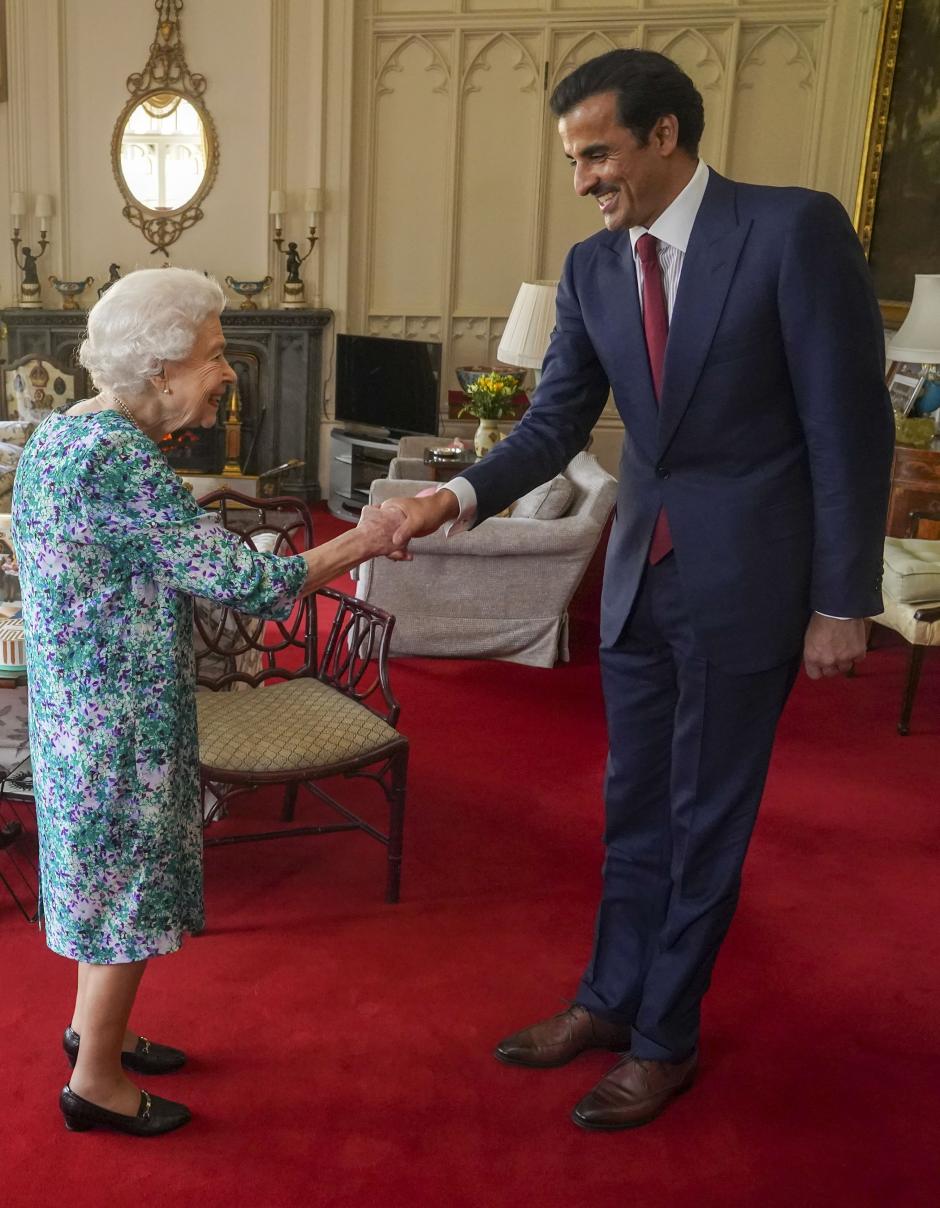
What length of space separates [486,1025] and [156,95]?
735 cm

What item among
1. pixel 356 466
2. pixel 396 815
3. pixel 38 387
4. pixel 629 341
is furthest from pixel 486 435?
pixel 629 341

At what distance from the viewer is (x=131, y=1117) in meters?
2.04

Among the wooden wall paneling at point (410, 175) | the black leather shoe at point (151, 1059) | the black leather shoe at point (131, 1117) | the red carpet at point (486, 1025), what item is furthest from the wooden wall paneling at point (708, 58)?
the black leather shoe at point (131, 1117)

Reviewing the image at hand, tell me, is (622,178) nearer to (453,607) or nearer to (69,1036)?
(69,1036)

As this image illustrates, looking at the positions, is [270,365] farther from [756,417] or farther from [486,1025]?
[756,417]

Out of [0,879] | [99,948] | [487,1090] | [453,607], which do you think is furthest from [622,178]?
[453,607]

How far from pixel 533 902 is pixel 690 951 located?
3.02 ft

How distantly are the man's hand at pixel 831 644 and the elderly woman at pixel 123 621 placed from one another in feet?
2.37

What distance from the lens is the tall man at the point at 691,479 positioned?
1.74m

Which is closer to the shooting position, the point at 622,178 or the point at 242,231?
the point at 622,178

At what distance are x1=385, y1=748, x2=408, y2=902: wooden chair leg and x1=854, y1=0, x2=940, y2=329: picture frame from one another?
14.8 ft

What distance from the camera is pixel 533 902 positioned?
2949mm

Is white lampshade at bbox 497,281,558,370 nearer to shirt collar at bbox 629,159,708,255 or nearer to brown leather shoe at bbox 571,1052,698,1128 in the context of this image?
shirt collar at bbox 629,159,708,255

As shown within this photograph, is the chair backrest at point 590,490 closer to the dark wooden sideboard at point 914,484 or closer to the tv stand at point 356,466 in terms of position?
the dark wooden sideboard at point 914,484
